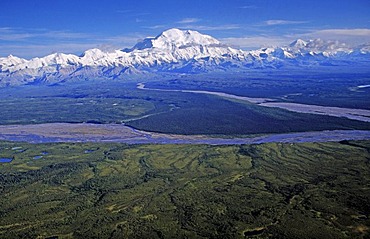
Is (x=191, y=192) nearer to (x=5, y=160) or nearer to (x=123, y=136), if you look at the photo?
(x=5, y=160)

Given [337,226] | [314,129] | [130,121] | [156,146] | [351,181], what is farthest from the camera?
[130,121]

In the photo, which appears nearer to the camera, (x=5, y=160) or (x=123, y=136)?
(x=5, y=160)

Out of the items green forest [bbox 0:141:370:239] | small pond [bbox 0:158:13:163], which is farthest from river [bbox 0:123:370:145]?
small pond [bbox 0:158:13:163]

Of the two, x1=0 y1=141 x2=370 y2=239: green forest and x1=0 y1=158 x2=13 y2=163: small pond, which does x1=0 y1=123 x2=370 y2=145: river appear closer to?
x1=0 y1=141 x2=370 y2=239: green forest

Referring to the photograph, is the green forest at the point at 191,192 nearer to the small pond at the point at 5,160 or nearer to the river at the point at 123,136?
the small pond at the point at 5,160

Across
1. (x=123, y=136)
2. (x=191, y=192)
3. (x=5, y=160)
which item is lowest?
(x=123, y=136)

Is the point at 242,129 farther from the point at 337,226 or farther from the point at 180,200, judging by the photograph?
the point at 337,226

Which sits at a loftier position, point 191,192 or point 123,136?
point 191,192

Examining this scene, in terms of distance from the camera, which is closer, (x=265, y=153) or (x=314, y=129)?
(x=265, y=153)

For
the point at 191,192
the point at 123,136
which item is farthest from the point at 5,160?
the point at 191,192

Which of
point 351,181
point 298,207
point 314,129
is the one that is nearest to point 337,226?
point 298,207

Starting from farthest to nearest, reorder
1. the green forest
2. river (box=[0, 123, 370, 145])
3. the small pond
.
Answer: river (box=[0, 123, 370, 145]) < the small pond < the green forest
